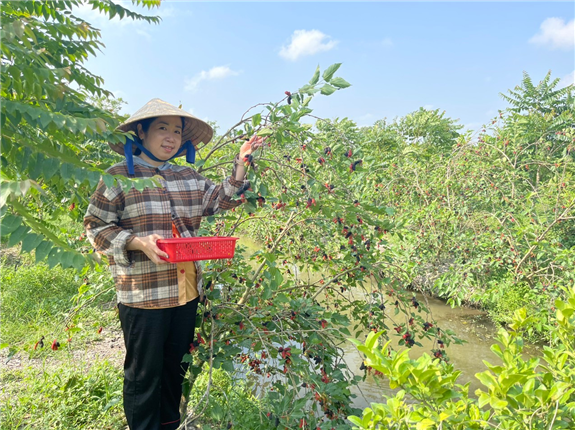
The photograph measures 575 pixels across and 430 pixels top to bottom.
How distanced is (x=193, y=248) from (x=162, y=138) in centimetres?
55

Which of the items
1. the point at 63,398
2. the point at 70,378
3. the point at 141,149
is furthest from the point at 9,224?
the point at 70,378

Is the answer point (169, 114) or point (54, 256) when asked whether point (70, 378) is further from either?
point (169, 114)

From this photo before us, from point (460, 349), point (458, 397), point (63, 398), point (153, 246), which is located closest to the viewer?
point (458, 397)

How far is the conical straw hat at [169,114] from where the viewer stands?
1546 mm

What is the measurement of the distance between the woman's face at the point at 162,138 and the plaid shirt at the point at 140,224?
69mm

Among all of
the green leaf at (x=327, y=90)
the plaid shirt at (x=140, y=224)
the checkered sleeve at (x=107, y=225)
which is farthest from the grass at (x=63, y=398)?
the green leaf at (x=327, y=90)

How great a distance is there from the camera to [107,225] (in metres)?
1.46

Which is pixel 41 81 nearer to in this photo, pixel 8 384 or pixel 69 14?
pixel 69 14

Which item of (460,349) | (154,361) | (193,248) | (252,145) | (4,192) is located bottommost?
(460,349)

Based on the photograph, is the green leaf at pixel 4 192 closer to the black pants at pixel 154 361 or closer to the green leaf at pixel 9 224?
the green leaf at pixel 9 224

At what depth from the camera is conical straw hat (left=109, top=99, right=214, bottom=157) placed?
5.07ft

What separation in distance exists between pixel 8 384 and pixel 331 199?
8.64ft

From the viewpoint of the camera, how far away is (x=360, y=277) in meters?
2.00

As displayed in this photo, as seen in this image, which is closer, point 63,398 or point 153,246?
point 153,246
